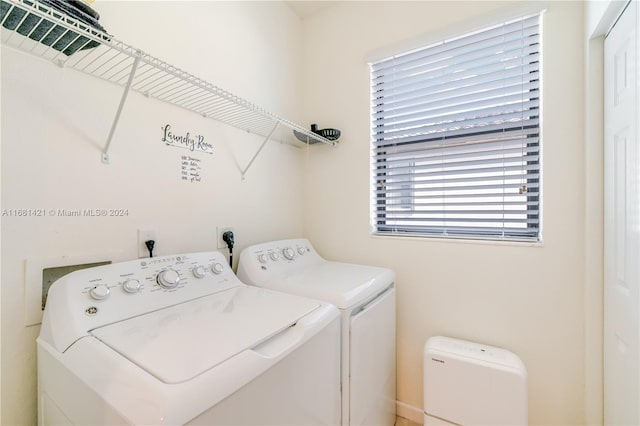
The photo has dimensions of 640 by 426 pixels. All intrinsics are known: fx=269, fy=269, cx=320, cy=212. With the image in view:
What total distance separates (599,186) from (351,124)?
4.60 feet

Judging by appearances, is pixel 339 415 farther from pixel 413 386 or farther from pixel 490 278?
pixel 490 278

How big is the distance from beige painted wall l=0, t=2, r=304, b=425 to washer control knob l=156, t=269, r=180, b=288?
8.4 inches

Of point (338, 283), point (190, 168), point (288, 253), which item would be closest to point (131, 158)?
point (190, 168)

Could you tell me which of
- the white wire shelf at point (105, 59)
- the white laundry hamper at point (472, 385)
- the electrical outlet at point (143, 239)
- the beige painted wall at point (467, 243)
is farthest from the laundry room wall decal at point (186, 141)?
the white laundry hamper at point (472, 385)

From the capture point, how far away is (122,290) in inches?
37.5

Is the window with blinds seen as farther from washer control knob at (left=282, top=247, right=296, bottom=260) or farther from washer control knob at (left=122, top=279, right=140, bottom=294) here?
washer control knob at (left=122, top=279, right=140, bottom=294)

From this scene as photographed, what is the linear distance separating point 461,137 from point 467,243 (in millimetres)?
646

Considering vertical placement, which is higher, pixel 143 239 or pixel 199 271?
pixel 143 239

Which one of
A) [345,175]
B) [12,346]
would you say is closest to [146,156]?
[12,346]

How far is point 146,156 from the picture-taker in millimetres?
1215

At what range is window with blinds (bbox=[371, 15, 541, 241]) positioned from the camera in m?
1.49

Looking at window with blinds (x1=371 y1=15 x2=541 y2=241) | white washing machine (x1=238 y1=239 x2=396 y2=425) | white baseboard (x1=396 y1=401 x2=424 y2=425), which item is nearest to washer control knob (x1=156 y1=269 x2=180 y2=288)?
white washing machine (x1=238 y1=239 x2=396 y2=425)

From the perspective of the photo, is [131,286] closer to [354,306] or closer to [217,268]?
[217,268]

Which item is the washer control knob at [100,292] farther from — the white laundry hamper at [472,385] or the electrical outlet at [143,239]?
the white laundry hamper at [472,385]
